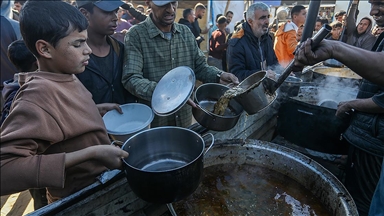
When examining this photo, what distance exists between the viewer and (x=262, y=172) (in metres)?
2.02

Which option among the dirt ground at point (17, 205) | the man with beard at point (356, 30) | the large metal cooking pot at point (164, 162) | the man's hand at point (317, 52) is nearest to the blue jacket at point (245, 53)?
the man's hand at point (317, 52)

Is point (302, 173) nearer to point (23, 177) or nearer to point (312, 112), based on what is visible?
point (312, 112)

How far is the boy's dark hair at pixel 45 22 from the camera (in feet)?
3.97

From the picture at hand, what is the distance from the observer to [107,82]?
227 cm

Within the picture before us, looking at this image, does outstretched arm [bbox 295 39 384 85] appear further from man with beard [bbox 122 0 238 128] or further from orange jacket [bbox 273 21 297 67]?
orange jacket [bbox 273 21 297 67]

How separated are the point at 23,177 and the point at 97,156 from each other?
298 millimetres

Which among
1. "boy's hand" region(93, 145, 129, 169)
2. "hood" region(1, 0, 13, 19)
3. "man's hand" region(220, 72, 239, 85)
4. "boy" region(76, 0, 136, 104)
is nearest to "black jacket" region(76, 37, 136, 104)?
"boy" region(76, 0, 136, 104)

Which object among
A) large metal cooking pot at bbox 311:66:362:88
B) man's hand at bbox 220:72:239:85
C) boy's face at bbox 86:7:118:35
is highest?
boy's face at bbox 86:7:118:35

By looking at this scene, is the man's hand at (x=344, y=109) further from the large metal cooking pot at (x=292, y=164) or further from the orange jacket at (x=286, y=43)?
the orange jacket at (x=286, y=43)

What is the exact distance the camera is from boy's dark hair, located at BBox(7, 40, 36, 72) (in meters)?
2.24

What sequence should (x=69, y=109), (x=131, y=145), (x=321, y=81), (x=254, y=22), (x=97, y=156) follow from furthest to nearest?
1. (x=321, y=81)
2. (x=254, y=22)
3. (x=131, y=145)
4. (x=69, y=109)
5. (x=97, y=156)

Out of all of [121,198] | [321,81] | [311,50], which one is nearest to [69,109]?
[121,198]

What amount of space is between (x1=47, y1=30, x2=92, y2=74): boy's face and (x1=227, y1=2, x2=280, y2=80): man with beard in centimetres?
238

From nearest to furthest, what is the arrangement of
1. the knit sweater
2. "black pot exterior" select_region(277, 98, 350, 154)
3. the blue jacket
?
the knit sweater < "black pot exterior" select_region(277, 98, 350, 154) < the blue jacket
